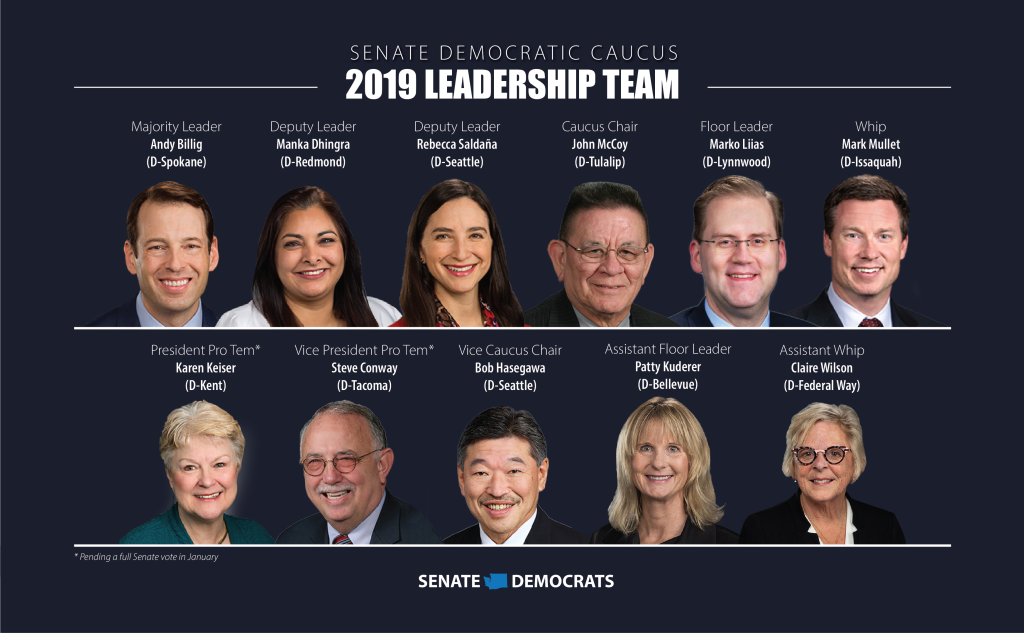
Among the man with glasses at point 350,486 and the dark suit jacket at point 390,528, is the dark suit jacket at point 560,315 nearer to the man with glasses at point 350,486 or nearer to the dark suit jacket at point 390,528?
the man with glasses at point 350,486

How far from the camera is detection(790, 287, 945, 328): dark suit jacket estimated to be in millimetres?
10031

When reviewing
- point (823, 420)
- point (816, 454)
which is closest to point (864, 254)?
point (823, 420)

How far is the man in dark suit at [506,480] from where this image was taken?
9.48 meters

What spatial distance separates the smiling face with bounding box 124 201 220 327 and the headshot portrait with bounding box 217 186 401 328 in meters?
0.40

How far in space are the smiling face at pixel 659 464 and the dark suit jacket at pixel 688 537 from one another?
330 millimetres

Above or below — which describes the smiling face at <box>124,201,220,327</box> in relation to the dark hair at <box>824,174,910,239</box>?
below

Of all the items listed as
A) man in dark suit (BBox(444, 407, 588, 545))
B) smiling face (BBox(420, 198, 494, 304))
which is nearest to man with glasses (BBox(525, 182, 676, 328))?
smiling face (BBox(420, 198, 494, 304))

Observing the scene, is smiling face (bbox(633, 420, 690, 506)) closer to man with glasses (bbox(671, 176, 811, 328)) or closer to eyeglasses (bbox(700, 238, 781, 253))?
man with glasses (bbox(671, 176, 811, 328))

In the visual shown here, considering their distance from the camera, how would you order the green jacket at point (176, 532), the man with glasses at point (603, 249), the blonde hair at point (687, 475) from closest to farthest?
the blonde hair at point (687, 475), the man with glasses at point (603, 249), the green jacket at point (176, 532)

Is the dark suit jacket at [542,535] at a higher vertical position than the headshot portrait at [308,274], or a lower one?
lower

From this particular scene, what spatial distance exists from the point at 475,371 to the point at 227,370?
1.96 metres

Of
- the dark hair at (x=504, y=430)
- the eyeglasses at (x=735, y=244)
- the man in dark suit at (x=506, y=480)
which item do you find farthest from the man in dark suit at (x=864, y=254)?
the man in dark suit at (x=506, y=480)

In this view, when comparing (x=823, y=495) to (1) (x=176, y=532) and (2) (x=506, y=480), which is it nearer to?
(2) (x=506, y=480)

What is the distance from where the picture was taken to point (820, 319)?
1004 cm
